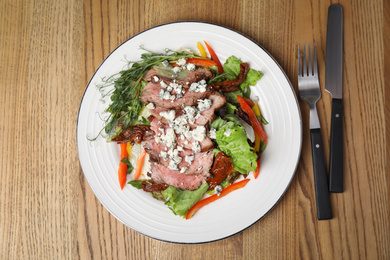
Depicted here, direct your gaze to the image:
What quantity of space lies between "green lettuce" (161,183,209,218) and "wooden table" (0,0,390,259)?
380 mm

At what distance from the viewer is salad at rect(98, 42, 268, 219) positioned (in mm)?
2223

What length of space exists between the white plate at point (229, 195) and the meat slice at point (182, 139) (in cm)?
34

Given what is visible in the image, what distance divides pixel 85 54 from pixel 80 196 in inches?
42.5

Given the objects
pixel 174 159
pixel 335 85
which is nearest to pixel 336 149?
pixel 335 85

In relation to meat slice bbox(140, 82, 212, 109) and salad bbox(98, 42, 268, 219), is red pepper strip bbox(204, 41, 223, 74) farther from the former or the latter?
meat slice bbox(140, 82, 212, 109)

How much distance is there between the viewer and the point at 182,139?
7.37 ft

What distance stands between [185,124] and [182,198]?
49cm

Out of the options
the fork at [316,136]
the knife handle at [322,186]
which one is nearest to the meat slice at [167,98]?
the fork at [316,136]

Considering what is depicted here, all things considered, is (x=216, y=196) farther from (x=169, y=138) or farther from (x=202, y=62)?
(x=202, y=62)

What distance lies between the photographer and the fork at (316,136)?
228 cm

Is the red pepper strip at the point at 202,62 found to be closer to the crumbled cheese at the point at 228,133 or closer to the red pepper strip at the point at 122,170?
the crumbled cheese at the point at 228,133

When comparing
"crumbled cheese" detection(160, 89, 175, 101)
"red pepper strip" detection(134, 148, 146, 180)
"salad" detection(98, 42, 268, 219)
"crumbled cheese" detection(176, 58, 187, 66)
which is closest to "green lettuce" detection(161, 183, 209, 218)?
"salad" detection(98, 42, 268, 219)

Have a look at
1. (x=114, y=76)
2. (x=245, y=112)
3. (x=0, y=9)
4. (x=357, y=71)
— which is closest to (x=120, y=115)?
(x=114, y=76)

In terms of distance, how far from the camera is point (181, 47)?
2357 mm
